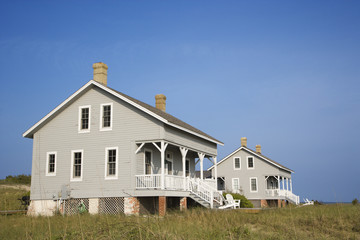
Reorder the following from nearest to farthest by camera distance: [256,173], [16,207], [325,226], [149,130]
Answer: [325,226] < [149,130] < [16,207] < [256,173]

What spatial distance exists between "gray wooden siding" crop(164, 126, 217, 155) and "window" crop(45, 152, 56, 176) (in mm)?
7343

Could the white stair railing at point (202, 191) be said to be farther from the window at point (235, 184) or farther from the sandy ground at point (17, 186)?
the sandy ground at point (17, 186)

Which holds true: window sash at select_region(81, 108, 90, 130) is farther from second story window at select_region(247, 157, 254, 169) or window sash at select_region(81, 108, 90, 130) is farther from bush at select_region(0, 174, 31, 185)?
second story window at select_region(247, 157, 254, 169)

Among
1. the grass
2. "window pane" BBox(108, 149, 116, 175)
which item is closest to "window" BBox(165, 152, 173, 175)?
"window pane" BBox(108, 149, 116, 175)

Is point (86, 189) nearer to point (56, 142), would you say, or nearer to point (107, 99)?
point (56, 142)

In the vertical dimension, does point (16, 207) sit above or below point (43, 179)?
below

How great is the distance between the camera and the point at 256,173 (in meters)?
42.8

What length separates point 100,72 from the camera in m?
23.5

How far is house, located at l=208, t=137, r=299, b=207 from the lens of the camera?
1654 inches

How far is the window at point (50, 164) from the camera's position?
22.5 meters

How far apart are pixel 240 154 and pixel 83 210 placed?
86.4ft

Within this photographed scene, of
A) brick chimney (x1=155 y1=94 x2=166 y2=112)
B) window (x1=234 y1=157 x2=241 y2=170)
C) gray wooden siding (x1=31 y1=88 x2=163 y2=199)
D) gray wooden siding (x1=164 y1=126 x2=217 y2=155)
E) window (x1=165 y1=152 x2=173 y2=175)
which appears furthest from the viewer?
window (x1=234 y1=157 x2=241 y2=170)

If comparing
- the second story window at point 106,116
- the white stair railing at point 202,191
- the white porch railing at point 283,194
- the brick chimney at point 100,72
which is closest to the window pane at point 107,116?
the second story window at point 106,116

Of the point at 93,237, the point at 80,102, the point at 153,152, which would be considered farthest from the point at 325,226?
the point at 80,102
